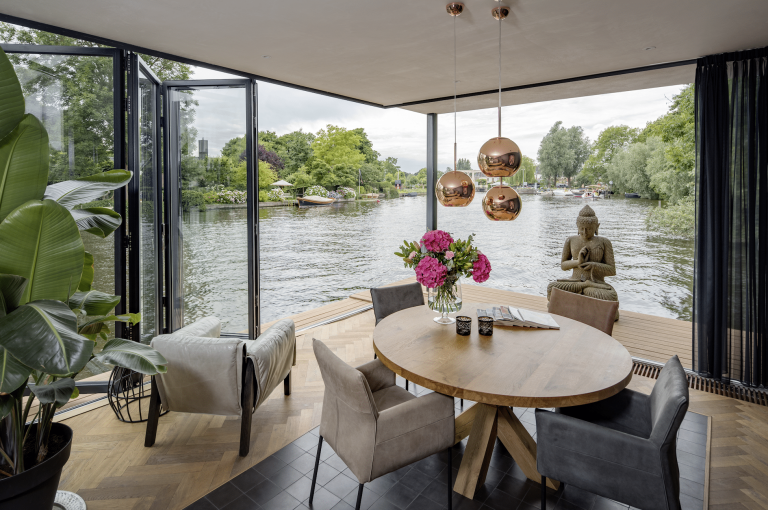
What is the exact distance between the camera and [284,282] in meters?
10.1

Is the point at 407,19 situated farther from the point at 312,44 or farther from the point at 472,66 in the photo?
the point at 472,66

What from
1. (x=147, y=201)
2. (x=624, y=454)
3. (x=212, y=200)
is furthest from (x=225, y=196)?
(x=624, y=454)

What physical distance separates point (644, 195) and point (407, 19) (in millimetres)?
5444

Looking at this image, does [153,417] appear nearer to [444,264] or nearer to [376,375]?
[376,375]

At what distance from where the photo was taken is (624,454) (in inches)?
59.5

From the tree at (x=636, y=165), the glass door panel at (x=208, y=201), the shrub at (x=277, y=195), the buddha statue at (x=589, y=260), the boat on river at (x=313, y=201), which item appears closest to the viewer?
the glass door panel at (x=208, y=201)

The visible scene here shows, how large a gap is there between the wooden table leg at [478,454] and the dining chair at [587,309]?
43.4 inches

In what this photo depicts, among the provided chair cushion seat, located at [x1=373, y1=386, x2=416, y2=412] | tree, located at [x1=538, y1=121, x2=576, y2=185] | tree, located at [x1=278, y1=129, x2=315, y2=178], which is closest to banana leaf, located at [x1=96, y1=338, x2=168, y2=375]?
chair cushion seat, located at [x1=373, y1=386, x2=416, y2=412]

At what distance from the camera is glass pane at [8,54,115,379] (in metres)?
2.69

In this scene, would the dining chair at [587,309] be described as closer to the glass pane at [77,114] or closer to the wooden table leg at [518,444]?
the wooden table leg at [518,444]

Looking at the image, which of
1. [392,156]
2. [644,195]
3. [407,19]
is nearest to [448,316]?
[407,19]

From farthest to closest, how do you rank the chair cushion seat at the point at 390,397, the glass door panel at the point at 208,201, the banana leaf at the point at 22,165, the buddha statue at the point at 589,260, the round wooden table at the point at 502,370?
the buddha statue at the point at 589,260
the glass door panel at the point at 208,201
the chair cushion seat at the point at 390,397
the round wooden table at the point at 502,370
the banana leaf at the point at 22,165

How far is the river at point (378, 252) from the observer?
3.71 m

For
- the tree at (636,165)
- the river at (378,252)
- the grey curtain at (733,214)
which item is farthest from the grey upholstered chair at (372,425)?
the tree at (636,165)
